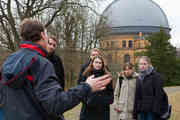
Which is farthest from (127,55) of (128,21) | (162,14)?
(162,14)

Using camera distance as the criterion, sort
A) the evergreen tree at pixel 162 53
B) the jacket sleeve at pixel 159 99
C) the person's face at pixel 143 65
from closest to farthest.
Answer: the jacket sleeve at pixel 159 99
the person's face at pixel 143 65
the evergreen tree at pixel 162 53

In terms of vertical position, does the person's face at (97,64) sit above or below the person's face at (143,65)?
above

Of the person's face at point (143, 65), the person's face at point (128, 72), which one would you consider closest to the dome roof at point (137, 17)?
the person's face at point (128, 72)

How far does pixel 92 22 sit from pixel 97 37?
2.45 meters

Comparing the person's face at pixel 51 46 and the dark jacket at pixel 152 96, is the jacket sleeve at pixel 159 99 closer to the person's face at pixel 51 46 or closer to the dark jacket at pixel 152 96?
the dark jacket at pixel 152 96

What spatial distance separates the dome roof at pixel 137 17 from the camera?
55.8 meters

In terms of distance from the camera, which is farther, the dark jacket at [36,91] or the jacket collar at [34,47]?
the jacket collar at [34,47]

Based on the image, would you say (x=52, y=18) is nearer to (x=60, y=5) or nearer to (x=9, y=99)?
(x=60, y=5)

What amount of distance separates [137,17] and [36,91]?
5670cm

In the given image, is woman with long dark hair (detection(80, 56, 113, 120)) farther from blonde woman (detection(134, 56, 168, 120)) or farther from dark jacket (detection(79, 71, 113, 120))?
blonde woman (detection(134, 56, 168, 120))

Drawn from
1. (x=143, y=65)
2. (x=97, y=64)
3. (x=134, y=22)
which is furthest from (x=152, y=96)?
(x=134, y=22)

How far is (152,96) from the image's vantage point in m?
5.13

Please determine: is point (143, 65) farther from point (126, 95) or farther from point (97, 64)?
point (97, 64)

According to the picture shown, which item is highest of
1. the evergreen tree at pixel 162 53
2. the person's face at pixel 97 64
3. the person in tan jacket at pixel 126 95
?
the person's face at pixel 97 64
